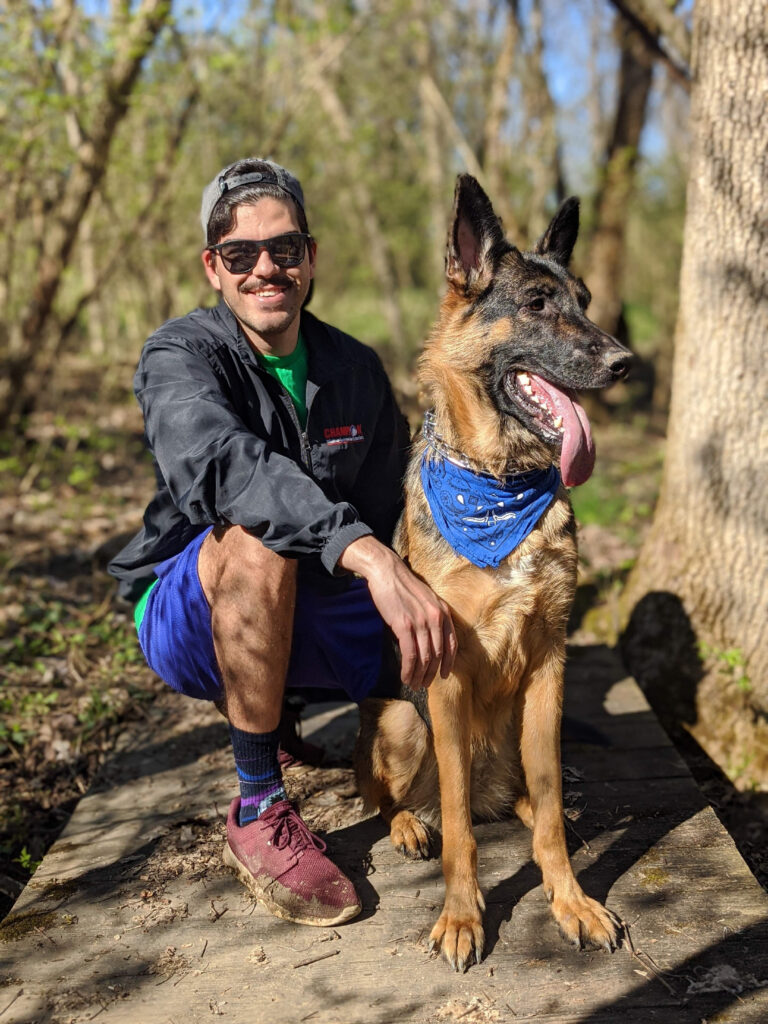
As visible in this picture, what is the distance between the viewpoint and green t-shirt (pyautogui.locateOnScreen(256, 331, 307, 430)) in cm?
328

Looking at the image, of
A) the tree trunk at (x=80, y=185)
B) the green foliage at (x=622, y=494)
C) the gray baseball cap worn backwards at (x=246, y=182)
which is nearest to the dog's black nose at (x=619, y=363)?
the gray baseball cap worn backwards at (x=246, y=182)

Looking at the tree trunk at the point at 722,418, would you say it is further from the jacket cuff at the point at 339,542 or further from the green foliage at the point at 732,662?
the jacket cuff at the point at 339,542

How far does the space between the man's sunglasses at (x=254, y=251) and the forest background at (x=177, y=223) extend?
1296 millimetres

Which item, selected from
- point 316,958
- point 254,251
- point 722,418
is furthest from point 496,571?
point 722,418

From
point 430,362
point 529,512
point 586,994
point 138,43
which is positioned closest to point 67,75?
point 138,43

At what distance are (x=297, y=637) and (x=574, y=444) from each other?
121 cm

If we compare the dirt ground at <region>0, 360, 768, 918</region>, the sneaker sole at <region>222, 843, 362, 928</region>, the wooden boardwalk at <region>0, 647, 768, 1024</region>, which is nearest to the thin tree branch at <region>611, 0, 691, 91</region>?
the dirt ground at <region>0, 360, 768, 918</region>

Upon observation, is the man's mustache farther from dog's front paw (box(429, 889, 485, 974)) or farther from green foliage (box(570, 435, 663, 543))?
green foliage (box(570, 435, 663, 543))

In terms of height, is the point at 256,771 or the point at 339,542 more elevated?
the point at 339,542

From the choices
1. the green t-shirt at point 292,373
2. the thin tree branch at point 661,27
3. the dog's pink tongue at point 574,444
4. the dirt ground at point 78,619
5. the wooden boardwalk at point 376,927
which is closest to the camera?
the wooden boardwalk at point 376,927

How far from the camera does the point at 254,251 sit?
309cm

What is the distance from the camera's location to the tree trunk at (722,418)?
12.5 ft

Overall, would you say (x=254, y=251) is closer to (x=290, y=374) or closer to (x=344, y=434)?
(x=290, y=374)

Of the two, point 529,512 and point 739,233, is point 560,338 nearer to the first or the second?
point 529,512
